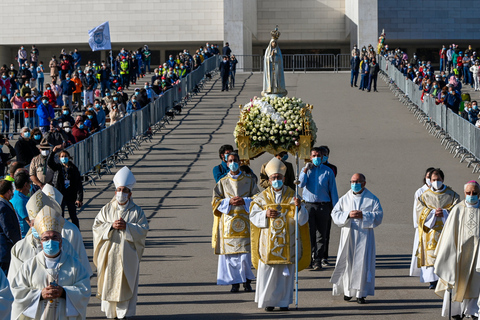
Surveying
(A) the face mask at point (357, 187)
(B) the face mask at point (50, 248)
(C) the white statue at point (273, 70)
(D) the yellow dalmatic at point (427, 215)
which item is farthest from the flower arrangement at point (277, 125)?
(C) the white statue at point (273, 70)

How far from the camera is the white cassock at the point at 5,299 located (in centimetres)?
757

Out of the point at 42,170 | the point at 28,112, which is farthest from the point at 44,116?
the point at 42,170

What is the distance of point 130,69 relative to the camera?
4119 centimetres

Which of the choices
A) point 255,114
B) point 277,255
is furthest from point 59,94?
point 277,255

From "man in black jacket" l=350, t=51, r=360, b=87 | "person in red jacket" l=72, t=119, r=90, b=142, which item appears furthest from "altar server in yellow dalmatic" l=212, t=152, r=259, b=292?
"man in black jacket" l=350, t=51, r=360, b=87

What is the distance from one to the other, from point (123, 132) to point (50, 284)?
16.6 metres

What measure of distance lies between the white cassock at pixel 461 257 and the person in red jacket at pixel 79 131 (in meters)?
12.3

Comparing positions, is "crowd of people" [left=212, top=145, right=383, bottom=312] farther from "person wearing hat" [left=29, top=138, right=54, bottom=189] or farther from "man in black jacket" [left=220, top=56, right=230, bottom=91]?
"man in black jacket" [left=220, top=56, right=230, bottom=91]

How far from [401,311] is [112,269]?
134 inches

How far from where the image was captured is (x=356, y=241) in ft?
38.4

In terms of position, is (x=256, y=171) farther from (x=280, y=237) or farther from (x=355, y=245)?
(x=280, y=237)

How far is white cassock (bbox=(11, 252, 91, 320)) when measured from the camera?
807 cm

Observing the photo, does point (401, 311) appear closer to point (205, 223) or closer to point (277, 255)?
point (277, 255)

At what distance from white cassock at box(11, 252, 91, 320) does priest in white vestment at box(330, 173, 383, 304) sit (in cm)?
433
